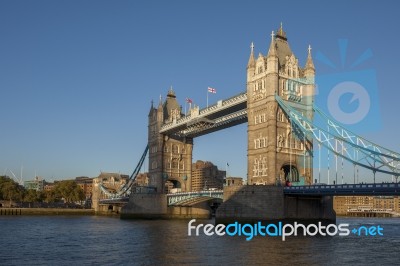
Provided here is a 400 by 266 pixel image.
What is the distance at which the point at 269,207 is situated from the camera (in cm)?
6638

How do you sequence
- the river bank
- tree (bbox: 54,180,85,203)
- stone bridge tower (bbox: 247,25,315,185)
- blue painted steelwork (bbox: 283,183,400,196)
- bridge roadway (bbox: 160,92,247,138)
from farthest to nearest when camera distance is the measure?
tree (bbox: 54,180,85,203), the river bank, bridge roadway (bbox: 160,92,247,138), stone bridge tower (bbox: 247,25,315,185), blue painted steelwork (bbox: 283,183,400,196)

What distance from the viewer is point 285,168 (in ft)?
256

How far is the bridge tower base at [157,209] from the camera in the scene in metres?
105

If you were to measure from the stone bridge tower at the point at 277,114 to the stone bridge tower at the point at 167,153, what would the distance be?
3613 centimetres

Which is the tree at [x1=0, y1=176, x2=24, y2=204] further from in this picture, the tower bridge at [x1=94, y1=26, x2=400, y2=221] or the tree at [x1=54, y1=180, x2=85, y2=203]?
the tower bridge at [x1=94, y1=26, x2=400, y2=221]

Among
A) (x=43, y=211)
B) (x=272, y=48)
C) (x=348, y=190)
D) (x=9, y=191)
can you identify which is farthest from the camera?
(x=9, y=191)

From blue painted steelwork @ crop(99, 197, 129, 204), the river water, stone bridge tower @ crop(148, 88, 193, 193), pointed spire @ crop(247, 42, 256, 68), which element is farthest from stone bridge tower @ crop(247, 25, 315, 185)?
blue painted steelwork @ crop(99, 197, 129, 204)

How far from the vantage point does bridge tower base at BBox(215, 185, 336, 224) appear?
6638 centimetres

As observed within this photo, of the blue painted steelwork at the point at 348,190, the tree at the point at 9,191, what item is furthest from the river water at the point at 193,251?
the tree at the point at 9,191

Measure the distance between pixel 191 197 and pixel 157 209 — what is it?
14362mm

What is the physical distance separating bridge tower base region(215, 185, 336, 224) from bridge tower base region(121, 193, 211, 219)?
34.6 m

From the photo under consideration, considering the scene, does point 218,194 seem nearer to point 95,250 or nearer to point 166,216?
point 166,216

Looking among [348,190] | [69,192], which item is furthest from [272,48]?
[69,192]

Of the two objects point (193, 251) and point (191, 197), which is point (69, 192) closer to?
point (191, 197)
